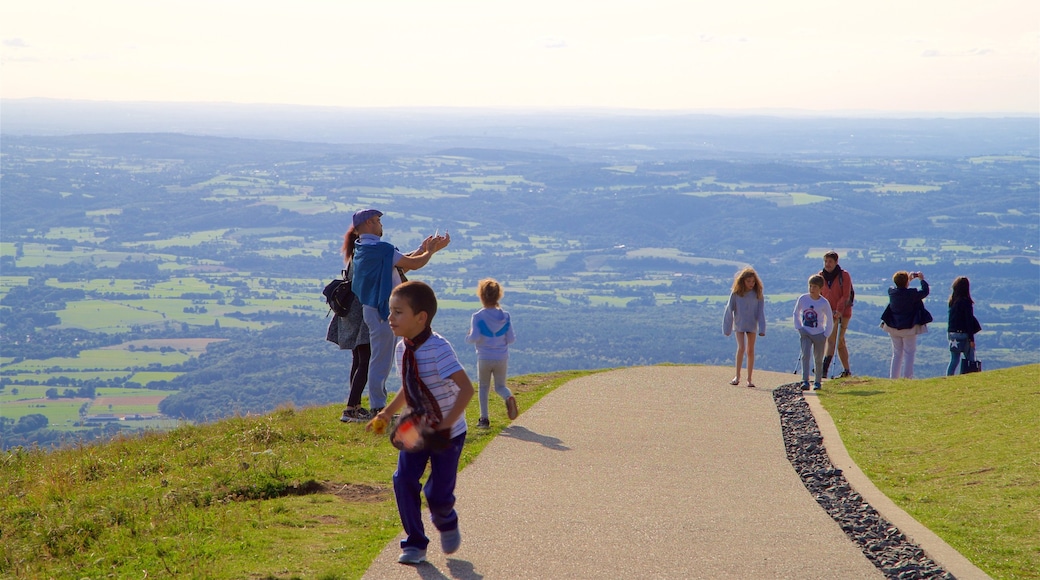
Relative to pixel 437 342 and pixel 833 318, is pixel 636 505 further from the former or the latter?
pixel 833 318

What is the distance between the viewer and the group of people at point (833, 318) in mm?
13984

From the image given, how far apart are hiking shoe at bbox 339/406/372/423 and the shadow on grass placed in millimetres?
1404

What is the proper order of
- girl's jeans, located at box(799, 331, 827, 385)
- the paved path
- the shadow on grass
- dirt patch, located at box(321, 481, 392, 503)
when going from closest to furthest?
the paved path
dirt patch, located at box(321, 481, 392, 503)
the shadow on grass
girl's jeans, located at box(799, 331, 827, 385)

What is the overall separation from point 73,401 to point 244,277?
8512 centimetres

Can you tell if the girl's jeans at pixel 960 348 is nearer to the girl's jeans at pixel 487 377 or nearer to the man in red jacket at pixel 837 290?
the man in red jacket at pixel 837 290

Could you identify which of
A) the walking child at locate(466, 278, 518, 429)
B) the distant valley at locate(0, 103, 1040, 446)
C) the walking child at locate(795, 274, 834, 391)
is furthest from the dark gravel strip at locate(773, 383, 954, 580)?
the distant valley at locate(0, 103, 1040, 446)

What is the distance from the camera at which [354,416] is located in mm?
10547

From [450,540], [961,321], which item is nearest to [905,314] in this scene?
[961,321]

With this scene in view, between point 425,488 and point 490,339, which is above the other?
point 425,488

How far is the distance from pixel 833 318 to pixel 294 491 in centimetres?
982

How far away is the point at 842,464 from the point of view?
9477 millimetres

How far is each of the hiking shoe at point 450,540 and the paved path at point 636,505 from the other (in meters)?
0.10

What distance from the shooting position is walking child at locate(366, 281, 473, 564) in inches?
213

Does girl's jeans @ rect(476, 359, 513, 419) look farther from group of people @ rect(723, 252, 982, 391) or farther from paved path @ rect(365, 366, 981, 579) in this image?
group of people @ rect(723, 252, 982, 391)
